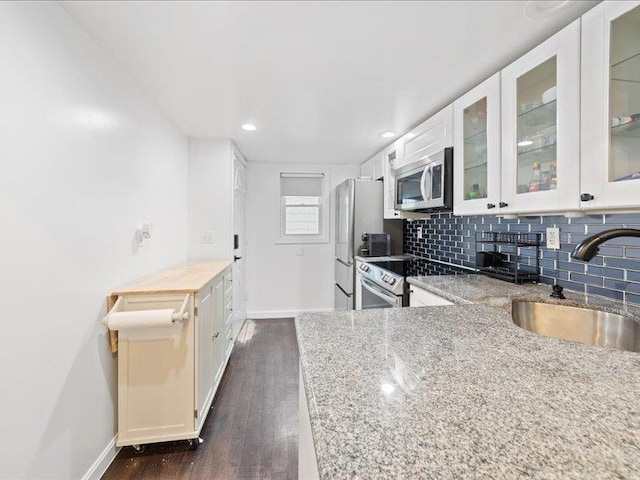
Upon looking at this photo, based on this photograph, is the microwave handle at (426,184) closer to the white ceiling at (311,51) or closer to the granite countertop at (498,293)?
the white ceiling at (311,51)

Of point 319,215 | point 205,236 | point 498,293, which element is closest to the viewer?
point 498,293

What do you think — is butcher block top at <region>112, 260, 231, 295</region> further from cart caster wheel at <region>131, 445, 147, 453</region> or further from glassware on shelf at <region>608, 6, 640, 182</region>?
glassware on shelf at <region>608, 6, 640, 182</region>

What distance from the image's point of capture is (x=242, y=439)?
1927 millimetres

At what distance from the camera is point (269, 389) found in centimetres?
250

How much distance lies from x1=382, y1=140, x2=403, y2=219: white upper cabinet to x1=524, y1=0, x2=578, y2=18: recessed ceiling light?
1711 millimetres

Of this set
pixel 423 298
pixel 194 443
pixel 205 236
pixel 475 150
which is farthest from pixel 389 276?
pixel 205 236

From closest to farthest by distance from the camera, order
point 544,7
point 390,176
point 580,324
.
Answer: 1. point 544,7
2. point 580,324
3. point 390,176

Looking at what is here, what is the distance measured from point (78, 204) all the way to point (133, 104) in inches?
35.8

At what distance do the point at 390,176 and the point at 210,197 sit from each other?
6.26 ft

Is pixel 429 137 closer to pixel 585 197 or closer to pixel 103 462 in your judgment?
pixel 585 197

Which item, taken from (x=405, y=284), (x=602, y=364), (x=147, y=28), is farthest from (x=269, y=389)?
(x=147, y=28)

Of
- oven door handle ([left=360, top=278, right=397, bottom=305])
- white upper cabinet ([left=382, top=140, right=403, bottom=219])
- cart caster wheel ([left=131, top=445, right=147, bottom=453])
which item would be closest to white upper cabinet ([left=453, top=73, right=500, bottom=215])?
oven door handle ([left=360, top=278, right=397, bottom=305])

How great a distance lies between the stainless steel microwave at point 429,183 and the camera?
215cm

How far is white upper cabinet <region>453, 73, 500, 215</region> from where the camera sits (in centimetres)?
173
